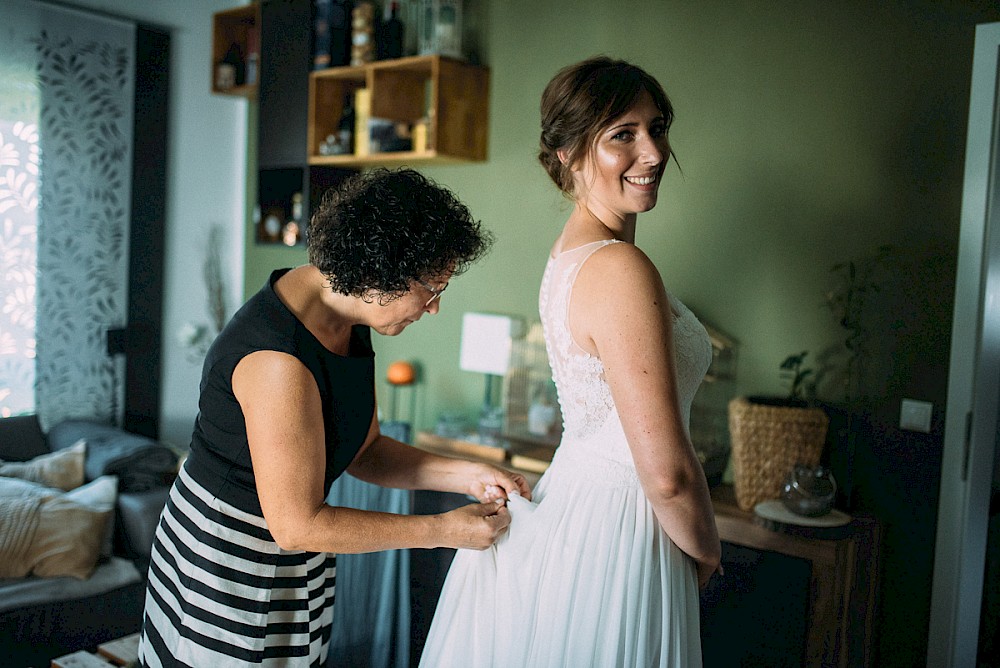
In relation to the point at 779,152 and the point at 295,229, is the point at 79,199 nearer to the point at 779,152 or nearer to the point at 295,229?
the point at 295,229

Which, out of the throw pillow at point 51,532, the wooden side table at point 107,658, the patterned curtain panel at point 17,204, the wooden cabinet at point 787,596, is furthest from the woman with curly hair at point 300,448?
the patterned curtain panel at point 17,204

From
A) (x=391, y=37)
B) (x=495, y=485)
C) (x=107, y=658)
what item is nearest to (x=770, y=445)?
(x=495, y=485)

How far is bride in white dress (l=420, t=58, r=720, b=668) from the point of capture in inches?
53.0

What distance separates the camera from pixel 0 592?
2691mm

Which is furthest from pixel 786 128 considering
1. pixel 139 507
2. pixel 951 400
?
pixel 139 507

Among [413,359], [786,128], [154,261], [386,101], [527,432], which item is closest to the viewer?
[786,128]

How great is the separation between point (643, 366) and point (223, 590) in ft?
2.63

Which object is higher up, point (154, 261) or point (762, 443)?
point (154, 261)

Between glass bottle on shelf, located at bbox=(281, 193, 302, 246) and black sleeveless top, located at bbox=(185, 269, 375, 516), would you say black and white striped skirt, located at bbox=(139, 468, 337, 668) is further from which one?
glass bottle on shelf, located at bbox=(281, 193, 302, 246)

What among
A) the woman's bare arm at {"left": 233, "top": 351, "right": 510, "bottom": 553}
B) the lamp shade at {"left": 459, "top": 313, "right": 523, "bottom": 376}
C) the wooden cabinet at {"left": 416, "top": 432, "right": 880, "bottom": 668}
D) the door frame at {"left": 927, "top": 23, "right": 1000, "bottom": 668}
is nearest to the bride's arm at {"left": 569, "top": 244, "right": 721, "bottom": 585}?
the woman's bare arm at {"left": 233, "top": 351, "right": 510, "bottom": 553}

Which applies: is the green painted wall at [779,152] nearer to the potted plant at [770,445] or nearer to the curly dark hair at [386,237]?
the potted plant at [770,445]

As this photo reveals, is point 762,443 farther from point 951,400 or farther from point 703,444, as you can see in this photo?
point 951,400

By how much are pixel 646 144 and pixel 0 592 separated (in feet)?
7.97

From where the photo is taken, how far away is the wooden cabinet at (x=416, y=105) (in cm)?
312
